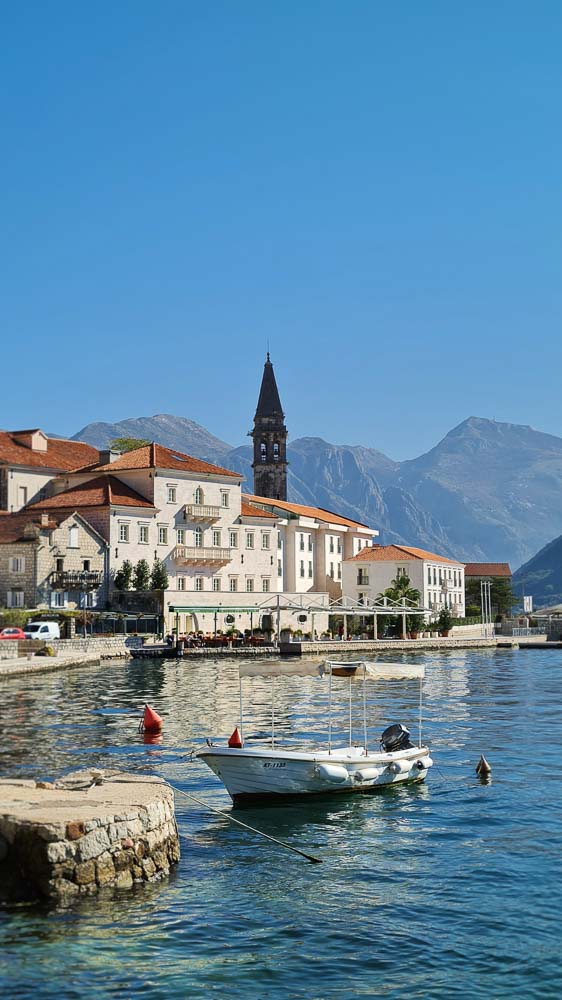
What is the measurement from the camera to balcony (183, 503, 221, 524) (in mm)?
93875

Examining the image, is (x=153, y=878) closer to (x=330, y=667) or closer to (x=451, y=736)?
(x=330, y=667)

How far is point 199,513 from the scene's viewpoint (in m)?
94.4

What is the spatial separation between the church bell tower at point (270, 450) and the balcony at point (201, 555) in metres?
45.4

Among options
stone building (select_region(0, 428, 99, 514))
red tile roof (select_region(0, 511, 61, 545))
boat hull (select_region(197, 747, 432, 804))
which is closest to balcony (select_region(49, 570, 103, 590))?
red tile roof (select_region(0, 511, 61, 545))

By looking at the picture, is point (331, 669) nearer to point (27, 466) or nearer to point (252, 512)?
point (27, 466)

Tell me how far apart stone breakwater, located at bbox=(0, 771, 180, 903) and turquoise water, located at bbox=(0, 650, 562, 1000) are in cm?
32

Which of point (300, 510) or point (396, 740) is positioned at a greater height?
point (300, 510)

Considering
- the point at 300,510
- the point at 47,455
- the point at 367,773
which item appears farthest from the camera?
the point at 300,510

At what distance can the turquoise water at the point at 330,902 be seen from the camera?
40.0ft

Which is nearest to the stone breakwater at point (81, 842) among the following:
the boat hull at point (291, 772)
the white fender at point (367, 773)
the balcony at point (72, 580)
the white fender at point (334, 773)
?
the boat hull at point (291, 772)

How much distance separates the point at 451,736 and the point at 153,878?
1943 cm

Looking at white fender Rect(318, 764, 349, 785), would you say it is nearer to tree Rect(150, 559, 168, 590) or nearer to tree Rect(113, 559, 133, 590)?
tree Rect(113, 559, 133, 590)

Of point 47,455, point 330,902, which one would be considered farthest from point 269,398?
point 330,902

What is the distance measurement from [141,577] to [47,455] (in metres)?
18.0
